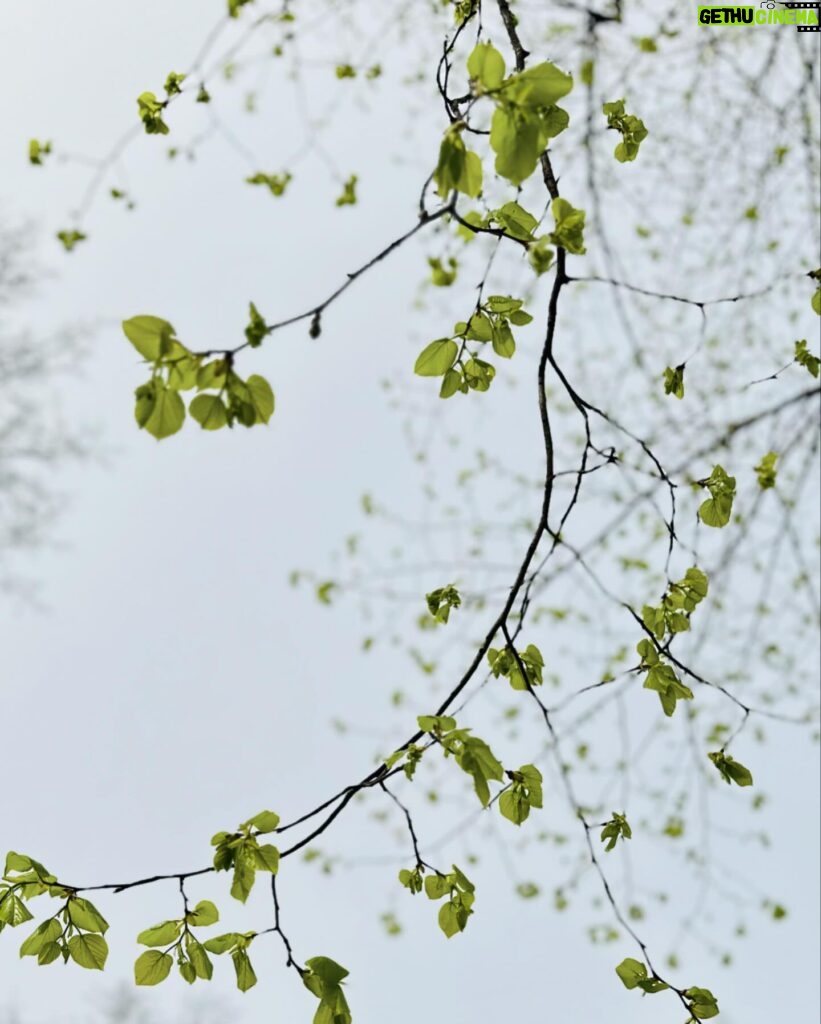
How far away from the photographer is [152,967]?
87 cm

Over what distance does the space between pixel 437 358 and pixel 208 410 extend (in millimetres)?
375

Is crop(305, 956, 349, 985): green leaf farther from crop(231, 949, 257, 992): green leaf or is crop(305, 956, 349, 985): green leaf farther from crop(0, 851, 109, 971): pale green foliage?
crop(0, 851, 109, 971): pale green foliage

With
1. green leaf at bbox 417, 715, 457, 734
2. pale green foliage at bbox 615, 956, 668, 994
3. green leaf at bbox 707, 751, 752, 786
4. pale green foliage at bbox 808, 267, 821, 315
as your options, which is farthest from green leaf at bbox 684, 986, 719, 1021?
pale green foliage at bbox 808, 267, 821, 315

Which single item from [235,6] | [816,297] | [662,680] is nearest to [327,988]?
[662,680]

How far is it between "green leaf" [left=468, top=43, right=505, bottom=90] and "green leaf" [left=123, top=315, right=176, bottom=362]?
0.27 m

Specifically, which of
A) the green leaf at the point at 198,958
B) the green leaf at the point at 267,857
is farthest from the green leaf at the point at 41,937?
the green leaf at the point at 267,857

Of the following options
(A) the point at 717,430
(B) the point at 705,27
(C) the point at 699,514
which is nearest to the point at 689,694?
(C) the point at 699,514

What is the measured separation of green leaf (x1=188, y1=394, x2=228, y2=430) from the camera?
0.59 m

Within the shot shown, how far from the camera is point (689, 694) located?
3.02 ft

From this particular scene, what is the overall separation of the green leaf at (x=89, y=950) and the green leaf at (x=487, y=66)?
34.8 inches

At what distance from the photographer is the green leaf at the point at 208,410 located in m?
0.59

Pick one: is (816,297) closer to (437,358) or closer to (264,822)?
(437,358)

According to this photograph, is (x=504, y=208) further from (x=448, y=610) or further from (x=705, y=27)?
(x=705, y=27)

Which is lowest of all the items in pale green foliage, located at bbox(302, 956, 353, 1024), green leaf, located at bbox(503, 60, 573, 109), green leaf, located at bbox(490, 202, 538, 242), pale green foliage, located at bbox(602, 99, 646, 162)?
pale green foliage, located at bbox(302, 956, 353, 1024)
